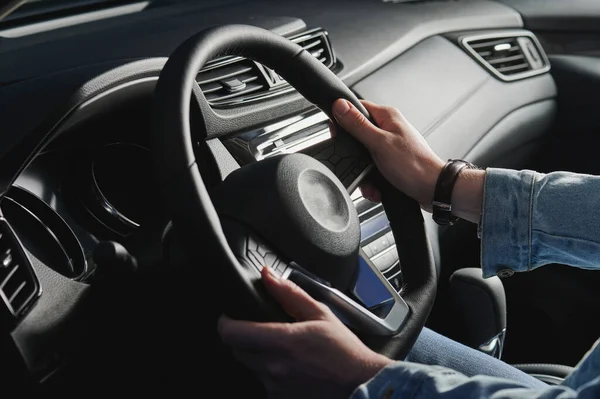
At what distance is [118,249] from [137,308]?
0.11m

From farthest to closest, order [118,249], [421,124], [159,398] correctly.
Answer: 1. [421,124]
2. [159,398]
3. [118,249]

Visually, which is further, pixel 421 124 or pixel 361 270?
pixel 421 124

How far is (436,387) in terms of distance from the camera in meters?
0.85

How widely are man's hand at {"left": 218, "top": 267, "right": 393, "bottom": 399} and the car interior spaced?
0.9 inches

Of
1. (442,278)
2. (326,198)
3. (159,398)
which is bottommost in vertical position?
(442,278)

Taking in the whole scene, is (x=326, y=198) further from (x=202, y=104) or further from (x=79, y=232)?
(x=79, y=232)

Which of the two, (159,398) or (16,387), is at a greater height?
(16,387)

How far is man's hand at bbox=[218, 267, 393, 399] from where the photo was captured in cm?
89

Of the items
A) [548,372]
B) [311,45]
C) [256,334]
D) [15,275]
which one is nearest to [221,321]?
[256,334]

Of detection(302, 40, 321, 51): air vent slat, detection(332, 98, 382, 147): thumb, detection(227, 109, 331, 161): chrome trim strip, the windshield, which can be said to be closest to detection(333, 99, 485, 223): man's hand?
detection(332, 98, 382, 147): thumb

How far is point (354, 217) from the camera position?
1.08 m

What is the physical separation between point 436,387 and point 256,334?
0.20 m

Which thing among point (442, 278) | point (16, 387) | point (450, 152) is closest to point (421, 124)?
point (450, 152)

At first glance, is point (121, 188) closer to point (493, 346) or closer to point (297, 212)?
point (297, 212)
